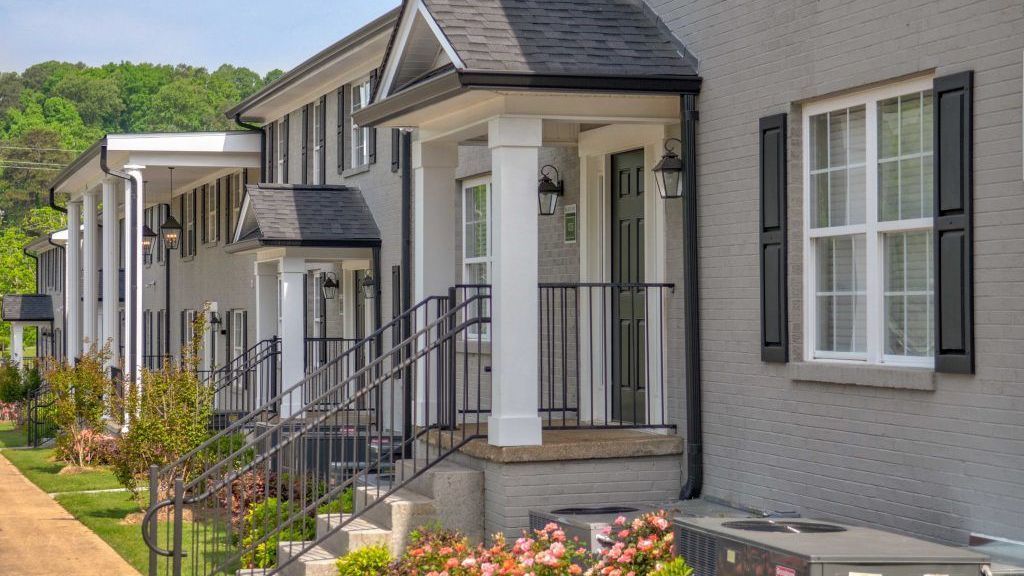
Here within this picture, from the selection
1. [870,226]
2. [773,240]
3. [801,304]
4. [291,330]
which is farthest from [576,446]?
[291,330]

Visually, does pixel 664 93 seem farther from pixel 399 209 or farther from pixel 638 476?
pixel 399 209

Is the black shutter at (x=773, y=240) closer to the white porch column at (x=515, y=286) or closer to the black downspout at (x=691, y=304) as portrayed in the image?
the black downspout at (x=691, y=304)

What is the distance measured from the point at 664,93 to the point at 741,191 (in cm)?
101

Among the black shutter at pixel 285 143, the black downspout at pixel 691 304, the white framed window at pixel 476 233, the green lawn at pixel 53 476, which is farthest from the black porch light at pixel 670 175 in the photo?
the black shutter at pixel 285 143

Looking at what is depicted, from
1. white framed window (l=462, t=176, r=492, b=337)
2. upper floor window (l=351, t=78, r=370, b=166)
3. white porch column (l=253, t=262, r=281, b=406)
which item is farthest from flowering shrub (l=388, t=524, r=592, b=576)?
white porch column (l=253, t=262, r=281, b=406)

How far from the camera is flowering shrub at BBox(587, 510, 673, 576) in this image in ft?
24.6

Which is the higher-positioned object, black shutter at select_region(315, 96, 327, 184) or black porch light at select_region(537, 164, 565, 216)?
black shutter at select_region(315, 96, 327, 184)

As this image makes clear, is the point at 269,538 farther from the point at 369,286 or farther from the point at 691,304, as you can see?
the point at 369,286

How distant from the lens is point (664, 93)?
1013 cm

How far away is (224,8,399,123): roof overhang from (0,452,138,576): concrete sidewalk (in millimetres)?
6710

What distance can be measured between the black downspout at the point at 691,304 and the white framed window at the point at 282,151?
14662 millimetres

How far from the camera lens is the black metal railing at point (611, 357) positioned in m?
10.8

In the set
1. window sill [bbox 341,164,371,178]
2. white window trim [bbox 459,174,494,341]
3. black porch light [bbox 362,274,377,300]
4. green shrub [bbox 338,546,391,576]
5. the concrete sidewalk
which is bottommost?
the concrete sidewalk

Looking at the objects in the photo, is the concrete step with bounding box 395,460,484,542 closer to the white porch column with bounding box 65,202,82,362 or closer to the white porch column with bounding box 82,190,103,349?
the white porch column with bounding box 82,190,103,349
